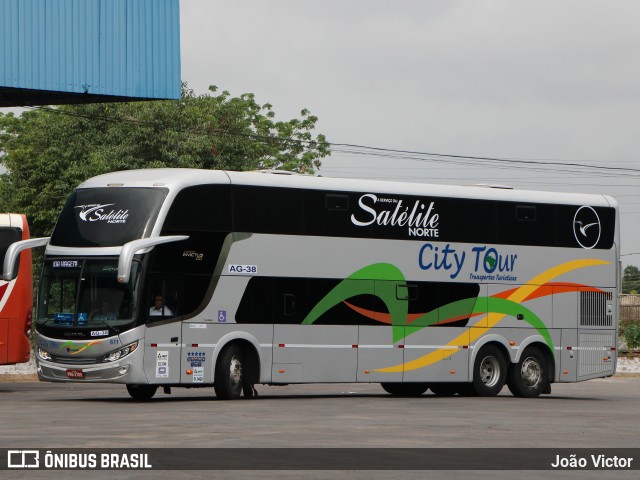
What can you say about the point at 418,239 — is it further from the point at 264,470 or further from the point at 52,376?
the point at 264,470

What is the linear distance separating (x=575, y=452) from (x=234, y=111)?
47671mm

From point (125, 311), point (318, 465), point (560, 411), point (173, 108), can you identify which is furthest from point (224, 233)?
point (173, 108)

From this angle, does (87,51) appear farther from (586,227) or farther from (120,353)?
(586,227)

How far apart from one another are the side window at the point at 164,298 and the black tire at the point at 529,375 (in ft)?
25.0

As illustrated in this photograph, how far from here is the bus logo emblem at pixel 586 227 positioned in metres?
29.2

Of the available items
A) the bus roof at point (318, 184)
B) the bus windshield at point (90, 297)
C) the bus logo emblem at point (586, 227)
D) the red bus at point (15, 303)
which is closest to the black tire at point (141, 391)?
the bus windshield at point (90, 297)

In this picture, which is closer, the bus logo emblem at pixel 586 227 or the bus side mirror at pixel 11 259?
the bus side mirror at pixel 11 259

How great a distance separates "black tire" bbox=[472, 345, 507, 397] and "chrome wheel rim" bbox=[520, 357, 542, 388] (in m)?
0.45

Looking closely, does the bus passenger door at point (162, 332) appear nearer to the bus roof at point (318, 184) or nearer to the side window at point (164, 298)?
the side window at point (164, 298)

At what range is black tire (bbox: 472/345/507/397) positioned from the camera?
91.8 feet

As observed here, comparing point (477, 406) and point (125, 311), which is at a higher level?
point (125, 311)

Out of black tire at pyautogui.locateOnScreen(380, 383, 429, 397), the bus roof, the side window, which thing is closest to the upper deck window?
the bus roof

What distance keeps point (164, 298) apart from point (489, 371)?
7408 millimetres

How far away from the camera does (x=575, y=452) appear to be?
49.3 feet
